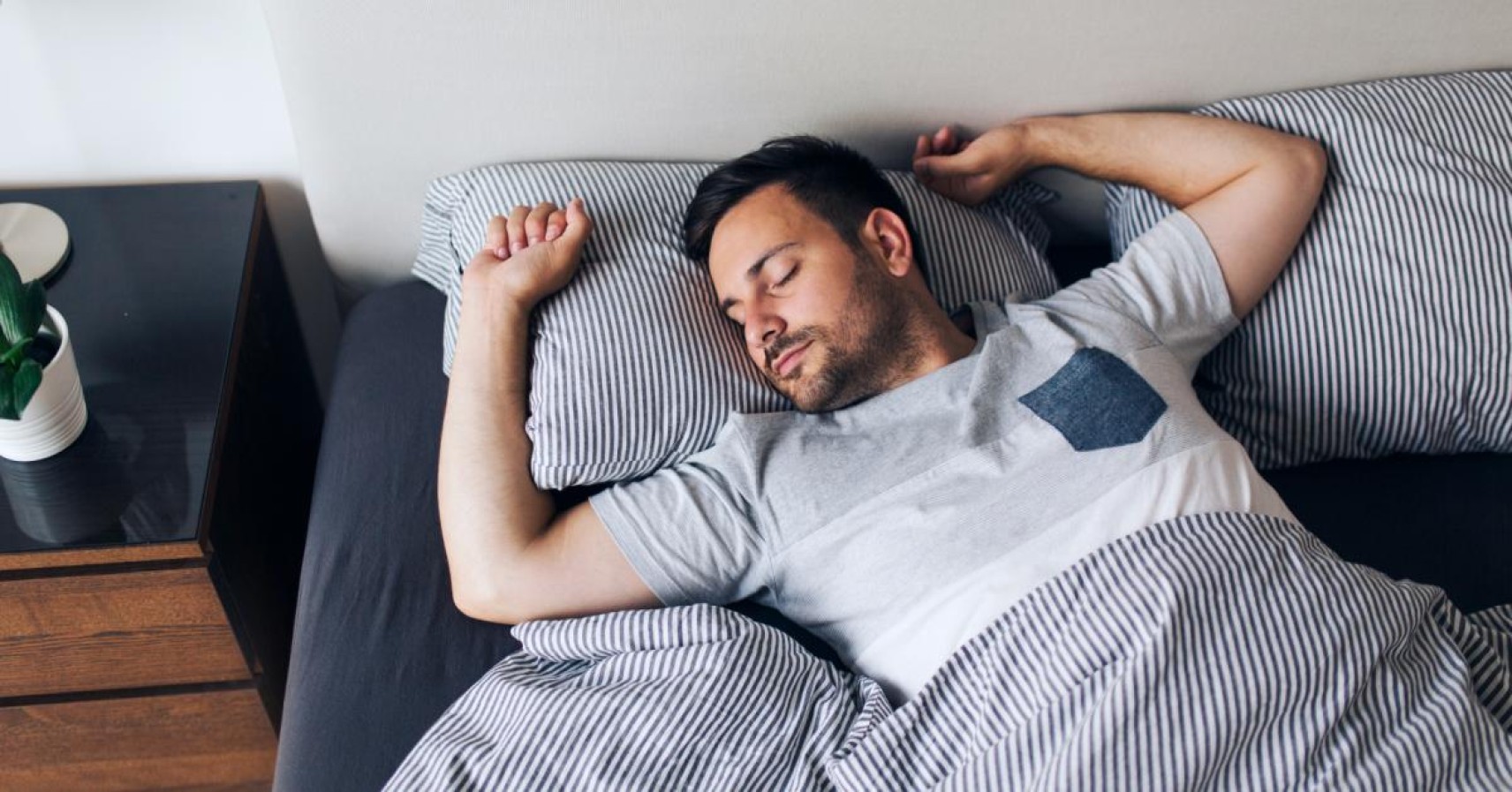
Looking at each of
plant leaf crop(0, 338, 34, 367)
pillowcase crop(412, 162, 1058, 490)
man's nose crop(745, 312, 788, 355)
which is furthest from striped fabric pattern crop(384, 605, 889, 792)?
plant leaf crop(0, 338, 34, 367)

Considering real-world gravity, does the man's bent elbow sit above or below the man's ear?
below

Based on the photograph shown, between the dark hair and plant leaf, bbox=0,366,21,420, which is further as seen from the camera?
the dark hair

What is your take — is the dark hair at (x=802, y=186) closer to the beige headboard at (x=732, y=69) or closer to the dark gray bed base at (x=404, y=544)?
the beige headboard at (x=732, y=69)

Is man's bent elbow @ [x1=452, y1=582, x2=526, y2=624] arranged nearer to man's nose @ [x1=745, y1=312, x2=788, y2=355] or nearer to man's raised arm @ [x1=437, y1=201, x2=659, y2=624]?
man's raised arm @ [x1=437, y1=201, x2=659, y2=624]

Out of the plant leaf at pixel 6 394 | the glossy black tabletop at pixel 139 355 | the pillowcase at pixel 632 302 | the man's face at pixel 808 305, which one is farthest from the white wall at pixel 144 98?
the man's face at pixel 808 305

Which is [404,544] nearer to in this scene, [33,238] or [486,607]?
[486,607]

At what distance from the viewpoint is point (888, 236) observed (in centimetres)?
139

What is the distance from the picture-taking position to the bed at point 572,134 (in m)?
1.26

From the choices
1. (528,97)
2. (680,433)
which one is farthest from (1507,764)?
(528,97)

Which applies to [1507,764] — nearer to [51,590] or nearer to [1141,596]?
[1141,596]

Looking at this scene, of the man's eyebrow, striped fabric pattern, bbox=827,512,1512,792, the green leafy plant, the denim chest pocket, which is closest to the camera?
striped fabric pattern, bbox=827,512,1512,792

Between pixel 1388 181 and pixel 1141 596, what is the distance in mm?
718

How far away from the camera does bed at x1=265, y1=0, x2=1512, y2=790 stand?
4.14 feet

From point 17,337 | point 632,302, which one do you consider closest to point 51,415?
point 17,337
